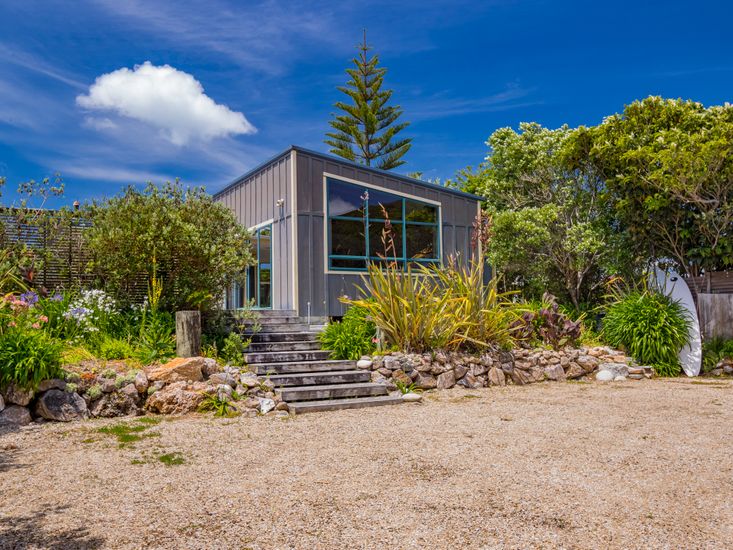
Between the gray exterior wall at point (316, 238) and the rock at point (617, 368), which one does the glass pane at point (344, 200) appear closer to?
the gray exterior wall at point (316, 238)

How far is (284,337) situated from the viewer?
29.0 feet

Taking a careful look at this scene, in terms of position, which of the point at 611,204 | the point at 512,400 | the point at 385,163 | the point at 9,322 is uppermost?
the point at 385,163

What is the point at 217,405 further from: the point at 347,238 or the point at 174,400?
the point at 347,238

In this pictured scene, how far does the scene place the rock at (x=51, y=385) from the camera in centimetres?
588

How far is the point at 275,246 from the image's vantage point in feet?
38.4

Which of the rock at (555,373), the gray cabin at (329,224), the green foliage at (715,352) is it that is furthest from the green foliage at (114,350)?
the green foliage at (715,352)

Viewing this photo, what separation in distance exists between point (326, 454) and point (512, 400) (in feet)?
11.2

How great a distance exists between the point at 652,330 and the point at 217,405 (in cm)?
722

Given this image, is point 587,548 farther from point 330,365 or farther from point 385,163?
point 385,163

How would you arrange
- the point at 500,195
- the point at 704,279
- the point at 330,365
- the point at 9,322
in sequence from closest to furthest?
the point at 9,322
the point at 330,365
the point at 704,279
the point at 500,195

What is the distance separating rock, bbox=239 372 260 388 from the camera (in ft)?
22.2

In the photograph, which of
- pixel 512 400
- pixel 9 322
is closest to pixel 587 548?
pixel 512 400

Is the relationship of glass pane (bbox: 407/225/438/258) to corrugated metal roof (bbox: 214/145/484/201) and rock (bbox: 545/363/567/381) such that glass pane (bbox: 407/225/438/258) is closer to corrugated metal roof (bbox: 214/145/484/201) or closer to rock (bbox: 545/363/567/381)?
corrugated metal roof (bbox: 214/145/484/201)

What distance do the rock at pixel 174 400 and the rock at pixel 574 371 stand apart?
5732 millimetres
